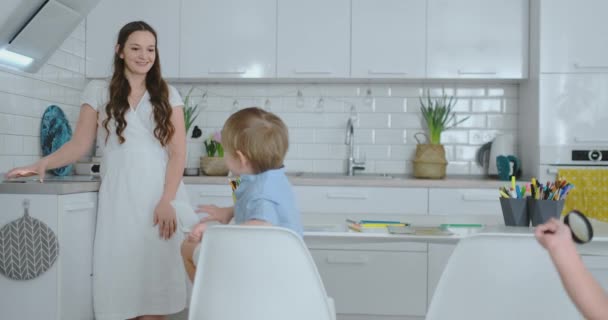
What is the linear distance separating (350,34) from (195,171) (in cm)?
123

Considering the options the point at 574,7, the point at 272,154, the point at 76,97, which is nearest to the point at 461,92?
the point at 574,7

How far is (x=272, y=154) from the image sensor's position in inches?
64.5

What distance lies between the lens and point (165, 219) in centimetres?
229

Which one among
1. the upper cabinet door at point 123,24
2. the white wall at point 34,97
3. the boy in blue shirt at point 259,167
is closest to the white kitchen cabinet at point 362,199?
the upper cabinet door at point 123,24

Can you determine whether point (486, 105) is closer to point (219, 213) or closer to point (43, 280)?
point (219, 213)

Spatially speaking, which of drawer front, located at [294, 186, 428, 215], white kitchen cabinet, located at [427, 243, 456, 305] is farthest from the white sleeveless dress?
white kitchen cabinet, located at [427, 243, 456, 305]

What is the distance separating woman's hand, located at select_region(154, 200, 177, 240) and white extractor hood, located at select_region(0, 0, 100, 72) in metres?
1.19

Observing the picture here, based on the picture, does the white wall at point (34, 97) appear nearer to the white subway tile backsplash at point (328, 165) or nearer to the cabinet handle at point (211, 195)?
the cabinet handle at point (211, 195)

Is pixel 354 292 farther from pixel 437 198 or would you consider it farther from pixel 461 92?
pixel 461 92

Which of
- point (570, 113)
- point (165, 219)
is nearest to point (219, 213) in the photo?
point (165, 219)

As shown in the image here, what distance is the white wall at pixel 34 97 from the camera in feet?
10.3

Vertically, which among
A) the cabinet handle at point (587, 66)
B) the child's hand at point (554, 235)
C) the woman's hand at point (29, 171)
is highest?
the cabinet handle at point (587, 66)

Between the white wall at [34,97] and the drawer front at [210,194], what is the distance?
0.84 m

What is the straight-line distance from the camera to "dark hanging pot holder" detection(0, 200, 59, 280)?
2.29 m
